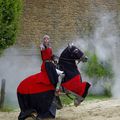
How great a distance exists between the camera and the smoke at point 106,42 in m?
16.5

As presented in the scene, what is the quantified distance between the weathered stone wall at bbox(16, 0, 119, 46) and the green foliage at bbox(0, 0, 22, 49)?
3.08 metres

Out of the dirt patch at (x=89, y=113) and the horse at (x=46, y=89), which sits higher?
the horse at (x=46, y=89)

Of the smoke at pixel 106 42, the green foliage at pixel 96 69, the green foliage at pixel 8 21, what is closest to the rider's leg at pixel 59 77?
the green foliage at pixel 8 21

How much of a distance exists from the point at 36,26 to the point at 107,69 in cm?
240

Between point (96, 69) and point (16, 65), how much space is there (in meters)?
2.33

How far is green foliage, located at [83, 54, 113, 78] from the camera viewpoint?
15.9m

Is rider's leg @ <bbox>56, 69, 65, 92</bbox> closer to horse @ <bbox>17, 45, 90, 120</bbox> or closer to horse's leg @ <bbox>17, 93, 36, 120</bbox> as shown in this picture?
horse @ <bbox>17, 45, 90, 120</bbox>

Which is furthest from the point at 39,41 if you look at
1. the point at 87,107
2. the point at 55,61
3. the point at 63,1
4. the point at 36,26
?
the point at 55,61

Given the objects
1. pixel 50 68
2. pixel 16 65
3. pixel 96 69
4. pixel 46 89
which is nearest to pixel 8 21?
pixel 50 68

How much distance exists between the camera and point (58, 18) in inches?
640

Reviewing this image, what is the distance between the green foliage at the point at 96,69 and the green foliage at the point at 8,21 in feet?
12.8

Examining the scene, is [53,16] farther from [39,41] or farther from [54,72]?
[54,72]

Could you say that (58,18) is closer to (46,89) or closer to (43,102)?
(46,89)

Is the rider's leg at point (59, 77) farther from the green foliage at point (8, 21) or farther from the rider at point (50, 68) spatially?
the green foliage at point (8, 21)
